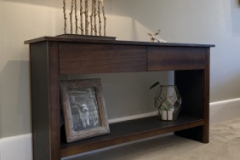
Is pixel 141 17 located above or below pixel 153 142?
above

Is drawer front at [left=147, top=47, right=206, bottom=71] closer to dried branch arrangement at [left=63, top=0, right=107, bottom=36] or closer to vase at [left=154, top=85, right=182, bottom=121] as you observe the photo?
vase at [left=154, top=85, right=182, bottom=121]

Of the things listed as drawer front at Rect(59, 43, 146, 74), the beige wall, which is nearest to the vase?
the beige wall

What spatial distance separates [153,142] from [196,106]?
0.40 meters

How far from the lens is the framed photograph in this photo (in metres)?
1.28

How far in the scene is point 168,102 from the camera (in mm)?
1750

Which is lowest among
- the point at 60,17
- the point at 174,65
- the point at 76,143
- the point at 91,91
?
the point at 76,143

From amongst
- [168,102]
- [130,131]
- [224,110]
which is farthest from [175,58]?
[224,110]

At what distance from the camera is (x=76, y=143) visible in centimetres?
127

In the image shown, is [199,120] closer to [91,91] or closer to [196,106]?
[196,106]

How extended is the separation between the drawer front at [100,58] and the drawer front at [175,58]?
0.07 m

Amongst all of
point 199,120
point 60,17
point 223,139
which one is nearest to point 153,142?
point 199,120

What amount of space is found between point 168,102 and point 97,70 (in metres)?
0.69

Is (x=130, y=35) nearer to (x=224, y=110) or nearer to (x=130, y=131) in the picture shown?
(x=130, y=131)

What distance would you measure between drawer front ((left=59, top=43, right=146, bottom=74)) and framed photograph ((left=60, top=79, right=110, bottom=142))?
17cm
